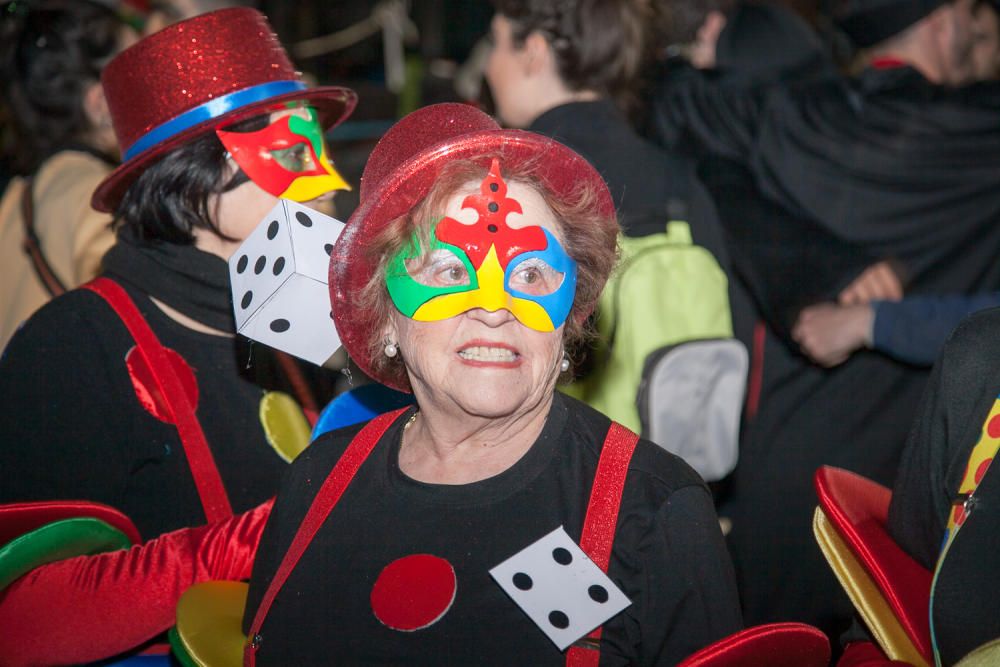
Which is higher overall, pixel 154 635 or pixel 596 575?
pixel 596 575

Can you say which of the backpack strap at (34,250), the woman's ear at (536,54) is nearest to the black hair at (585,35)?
the woman's ear at (536,54)

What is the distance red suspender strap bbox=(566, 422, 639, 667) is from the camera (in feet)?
5.70

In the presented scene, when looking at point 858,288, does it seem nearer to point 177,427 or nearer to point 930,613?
point 930,613

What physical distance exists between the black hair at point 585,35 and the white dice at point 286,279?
1226 millimetres

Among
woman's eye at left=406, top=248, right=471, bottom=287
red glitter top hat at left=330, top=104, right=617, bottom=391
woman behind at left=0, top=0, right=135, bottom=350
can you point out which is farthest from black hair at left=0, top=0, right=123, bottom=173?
woman's eye at left=406, top=248, right=471, bottom=287

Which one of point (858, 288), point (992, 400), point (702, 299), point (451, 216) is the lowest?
point (858, 288)

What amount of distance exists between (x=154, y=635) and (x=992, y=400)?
1.67 meters

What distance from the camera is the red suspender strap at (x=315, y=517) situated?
1951 millimetres

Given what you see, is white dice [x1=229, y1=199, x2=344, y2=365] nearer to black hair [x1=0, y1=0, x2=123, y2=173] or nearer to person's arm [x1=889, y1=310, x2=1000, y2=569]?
person's arm [x1=889, y1=310, x2=1000, y2=569]

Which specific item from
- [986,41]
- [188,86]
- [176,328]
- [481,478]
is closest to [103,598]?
[176,328]

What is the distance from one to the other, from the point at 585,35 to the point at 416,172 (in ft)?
4.51

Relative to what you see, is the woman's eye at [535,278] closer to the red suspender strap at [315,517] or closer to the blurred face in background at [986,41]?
the red suspender strap at [315,517]

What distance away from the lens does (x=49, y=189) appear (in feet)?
11.6

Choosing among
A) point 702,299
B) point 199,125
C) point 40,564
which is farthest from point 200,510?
point 702,299
